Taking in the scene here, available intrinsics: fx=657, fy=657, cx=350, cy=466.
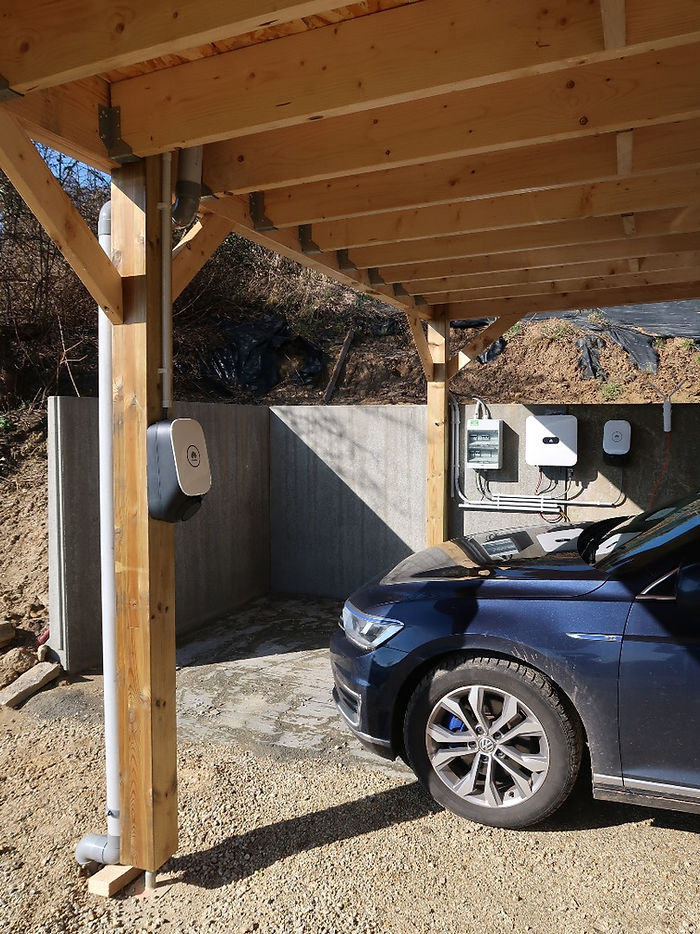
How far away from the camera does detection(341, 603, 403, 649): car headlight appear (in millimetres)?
3047

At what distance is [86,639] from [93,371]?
4.36 meters

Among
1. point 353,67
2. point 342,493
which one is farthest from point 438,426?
point 353,67

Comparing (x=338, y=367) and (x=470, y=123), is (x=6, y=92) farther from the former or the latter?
(x=338, y=367)

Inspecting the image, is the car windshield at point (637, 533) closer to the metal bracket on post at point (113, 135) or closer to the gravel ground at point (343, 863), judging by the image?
the gravel ground at point (343, 863)

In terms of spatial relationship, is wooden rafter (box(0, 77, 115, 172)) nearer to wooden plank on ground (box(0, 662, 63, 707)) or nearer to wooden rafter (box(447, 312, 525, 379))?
wooden plank on ground (box(0, 662, 63, 707))

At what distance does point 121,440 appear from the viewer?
8.32 ft

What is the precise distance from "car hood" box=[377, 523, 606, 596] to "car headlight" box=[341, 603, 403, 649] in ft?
0.68

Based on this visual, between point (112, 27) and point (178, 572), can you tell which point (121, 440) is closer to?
point (112, 27)

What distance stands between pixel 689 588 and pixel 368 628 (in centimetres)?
140

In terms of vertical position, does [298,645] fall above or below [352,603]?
below

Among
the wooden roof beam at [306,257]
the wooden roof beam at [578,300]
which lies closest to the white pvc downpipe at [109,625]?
the wooden roof beam at [306,257]

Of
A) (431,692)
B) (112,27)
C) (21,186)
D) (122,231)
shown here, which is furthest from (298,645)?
(112,27)

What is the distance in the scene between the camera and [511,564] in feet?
10.5

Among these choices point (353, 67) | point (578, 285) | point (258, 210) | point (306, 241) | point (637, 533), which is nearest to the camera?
point (353, 67)
